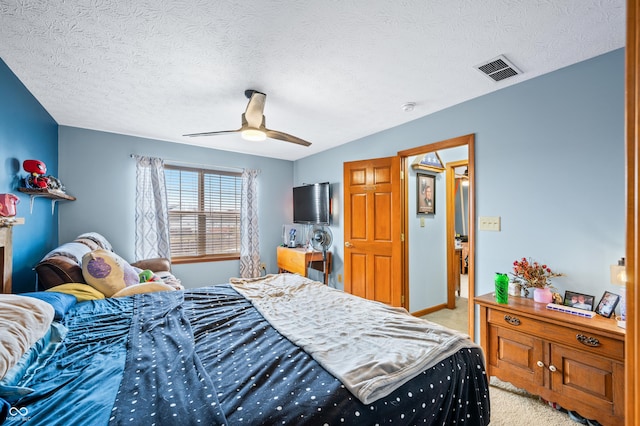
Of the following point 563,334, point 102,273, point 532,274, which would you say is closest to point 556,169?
point 532,274

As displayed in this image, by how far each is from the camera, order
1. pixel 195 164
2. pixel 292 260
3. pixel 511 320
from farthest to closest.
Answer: pixel 292 260 → pixel 195 164 → pixel 511 320

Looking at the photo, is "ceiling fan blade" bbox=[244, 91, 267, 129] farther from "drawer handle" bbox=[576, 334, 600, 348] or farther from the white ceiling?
"drawer handle" bbox=[576, 334, 600, 348]

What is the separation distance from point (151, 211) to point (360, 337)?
12.0 ft

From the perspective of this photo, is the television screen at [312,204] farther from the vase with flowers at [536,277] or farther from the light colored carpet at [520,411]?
the light colored carpet at [520,411]

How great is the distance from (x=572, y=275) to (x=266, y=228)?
13.2ft

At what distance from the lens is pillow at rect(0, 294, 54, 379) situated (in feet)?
3.02

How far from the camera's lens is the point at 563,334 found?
172 cm

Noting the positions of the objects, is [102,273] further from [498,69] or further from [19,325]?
[498,69]

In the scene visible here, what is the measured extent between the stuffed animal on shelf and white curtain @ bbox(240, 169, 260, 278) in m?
2.50

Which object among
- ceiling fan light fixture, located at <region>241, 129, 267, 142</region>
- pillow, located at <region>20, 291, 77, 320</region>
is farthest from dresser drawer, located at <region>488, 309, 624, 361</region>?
pillow, located at <region>20, 291, 77, 320</region>

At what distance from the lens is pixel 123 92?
2.43 m

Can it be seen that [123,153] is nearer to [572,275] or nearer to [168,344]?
[168,344]

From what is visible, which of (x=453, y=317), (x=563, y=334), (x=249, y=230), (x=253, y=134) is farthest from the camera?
(x=249, y=230)

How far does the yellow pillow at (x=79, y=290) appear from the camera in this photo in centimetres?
182
